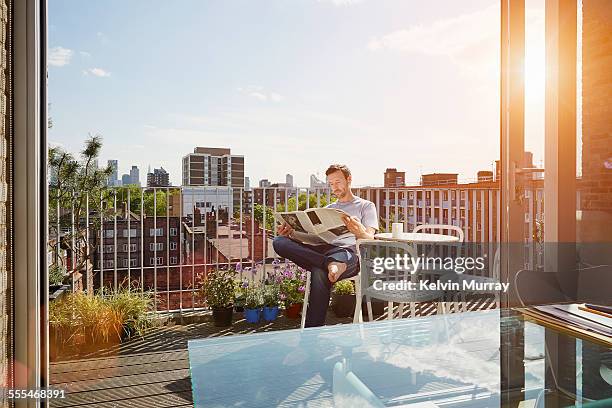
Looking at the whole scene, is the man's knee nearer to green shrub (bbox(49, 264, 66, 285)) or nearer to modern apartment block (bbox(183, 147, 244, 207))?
modern apartment block (bbox(183, 147, 244, 207))

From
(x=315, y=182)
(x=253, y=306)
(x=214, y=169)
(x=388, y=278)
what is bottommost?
(x=253, y=306)

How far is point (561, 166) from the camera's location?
1.86m

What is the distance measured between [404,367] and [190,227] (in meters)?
2.83

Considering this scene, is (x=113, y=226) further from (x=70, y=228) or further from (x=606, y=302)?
(x=606, y=302)

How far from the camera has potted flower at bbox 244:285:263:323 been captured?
3.81 meters

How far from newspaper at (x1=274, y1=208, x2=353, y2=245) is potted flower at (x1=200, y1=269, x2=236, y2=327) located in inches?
25.1

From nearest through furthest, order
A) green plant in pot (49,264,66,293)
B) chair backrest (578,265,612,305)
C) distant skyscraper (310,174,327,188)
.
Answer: chair backrest (578,265,612,305) < green plant in pot (49,264,66,293) < distant skyscraper (310,174,327,188)

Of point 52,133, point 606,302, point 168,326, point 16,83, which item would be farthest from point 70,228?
point 606,302

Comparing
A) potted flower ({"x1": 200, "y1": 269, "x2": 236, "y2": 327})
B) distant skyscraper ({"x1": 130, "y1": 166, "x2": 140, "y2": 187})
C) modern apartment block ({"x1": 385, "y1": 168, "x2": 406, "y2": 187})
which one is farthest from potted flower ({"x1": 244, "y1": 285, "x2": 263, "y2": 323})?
modern apartment block ({"x1": 385, "y1": 168, "x2": 406, "y2": 187})

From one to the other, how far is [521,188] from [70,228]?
316 centimetres

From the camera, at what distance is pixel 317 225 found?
381cm

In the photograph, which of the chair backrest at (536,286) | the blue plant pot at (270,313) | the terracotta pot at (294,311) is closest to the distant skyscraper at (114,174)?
the blue plant pot at (270,313)

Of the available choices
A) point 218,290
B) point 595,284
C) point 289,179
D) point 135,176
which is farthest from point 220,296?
point 595,284

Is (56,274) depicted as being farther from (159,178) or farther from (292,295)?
(292,295)
